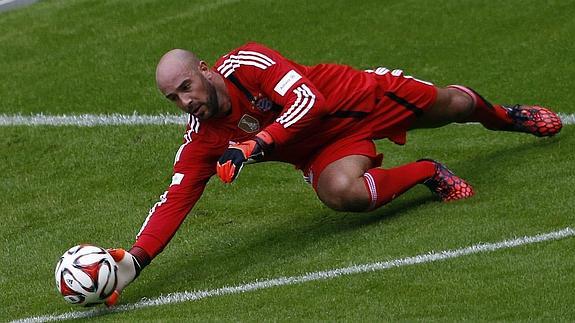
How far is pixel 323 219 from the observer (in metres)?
8.11

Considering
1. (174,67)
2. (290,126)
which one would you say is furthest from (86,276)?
(290,126)

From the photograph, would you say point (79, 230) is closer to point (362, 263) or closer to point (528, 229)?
point (362, 263)

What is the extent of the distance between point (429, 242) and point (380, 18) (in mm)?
5076

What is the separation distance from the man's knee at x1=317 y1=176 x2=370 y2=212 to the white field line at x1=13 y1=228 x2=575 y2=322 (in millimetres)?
549

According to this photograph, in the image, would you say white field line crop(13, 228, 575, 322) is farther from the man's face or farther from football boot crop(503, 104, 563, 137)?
football boot crop(503, 104, 563, 137)

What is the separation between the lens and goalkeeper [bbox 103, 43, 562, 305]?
7.06 m

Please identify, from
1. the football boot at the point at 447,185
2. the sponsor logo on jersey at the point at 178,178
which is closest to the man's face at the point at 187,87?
the sponsor logo on jersey at the point at 178,178

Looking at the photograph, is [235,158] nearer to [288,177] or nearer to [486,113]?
[288,177]

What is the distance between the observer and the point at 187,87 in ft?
23.1

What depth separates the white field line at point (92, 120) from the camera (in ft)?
33.7

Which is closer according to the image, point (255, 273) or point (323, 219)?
point (255, 273)

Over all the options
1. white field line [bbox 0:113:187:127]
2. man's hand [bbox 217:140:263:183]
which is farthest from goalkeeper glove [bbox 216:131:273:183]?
white field line [bbox 0:113:187:127]

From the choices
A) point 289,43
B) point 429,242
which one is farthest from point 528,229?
point 289,43

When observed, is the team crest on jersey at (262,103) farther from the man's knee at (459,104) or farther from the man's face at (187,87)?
the man's knee at (459,104)
